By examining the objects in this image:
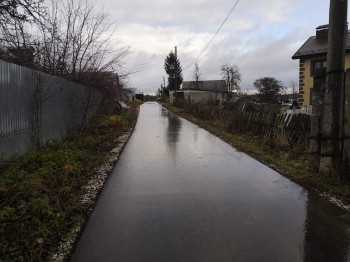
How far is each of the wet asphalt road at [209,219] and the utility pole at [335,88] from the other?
974mm

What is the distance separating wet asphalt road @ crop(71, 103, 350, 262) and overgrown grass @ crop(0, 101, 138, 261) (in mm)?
359

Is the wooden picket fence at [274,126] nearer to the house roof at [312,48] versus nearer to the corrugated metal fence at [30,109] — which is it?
the corrugated metal fence at [30,109]

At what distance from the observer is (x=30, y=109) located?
8648mm

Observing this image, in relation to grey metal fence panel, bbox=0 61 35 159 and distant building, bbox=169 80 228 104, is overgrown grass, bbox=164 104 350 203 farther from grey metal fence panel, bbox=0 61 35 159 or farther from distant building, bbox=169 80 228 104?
distant building, bbox=169 80 228 104

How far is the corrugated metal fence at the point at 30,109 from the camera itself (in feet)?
23.5

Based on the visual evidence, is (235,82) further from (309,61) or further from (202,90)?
(309,61)

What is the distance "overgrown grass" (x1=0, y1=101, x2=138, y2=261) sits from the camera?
3.95 metres

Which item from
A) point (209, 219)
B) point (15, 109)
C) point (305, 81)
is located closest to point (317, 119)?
point (209, 219)

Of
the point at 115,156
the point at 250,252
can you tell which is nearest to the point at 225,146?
the point at 115,156

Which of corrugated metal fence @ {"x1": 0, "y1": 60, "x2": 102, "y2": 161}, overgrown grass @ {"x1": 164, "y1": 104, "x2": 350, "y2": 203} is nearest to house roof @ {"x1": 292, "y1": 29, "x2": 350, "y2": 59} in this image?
overgrown grass @ {"x1": 164, "y1": 104, "x2": 350, "y2": 203}

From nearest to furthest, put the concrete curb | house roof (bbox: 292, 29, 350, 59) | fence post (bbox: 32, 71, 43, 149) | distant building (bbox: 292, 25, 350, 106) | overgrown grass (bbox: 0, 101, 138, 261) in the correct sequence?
1. the concrete curb
2. overgrown grass (bbox: 0, 101, 138, 261)
3. fence post (bbox: 32, 71, 43, 149)
4. house roof (bbox: 292, 29, 350, 59)
5. distant building (bbox: 292, 25, 350, 106)

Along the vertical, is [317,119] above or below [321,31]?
below

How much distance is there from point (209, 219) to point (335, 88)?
3.92m

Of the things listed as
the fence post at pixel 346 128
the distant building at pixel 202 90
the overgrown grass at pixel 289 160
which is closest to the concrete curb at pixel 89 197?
the overgrown grass at pixel 289 160
